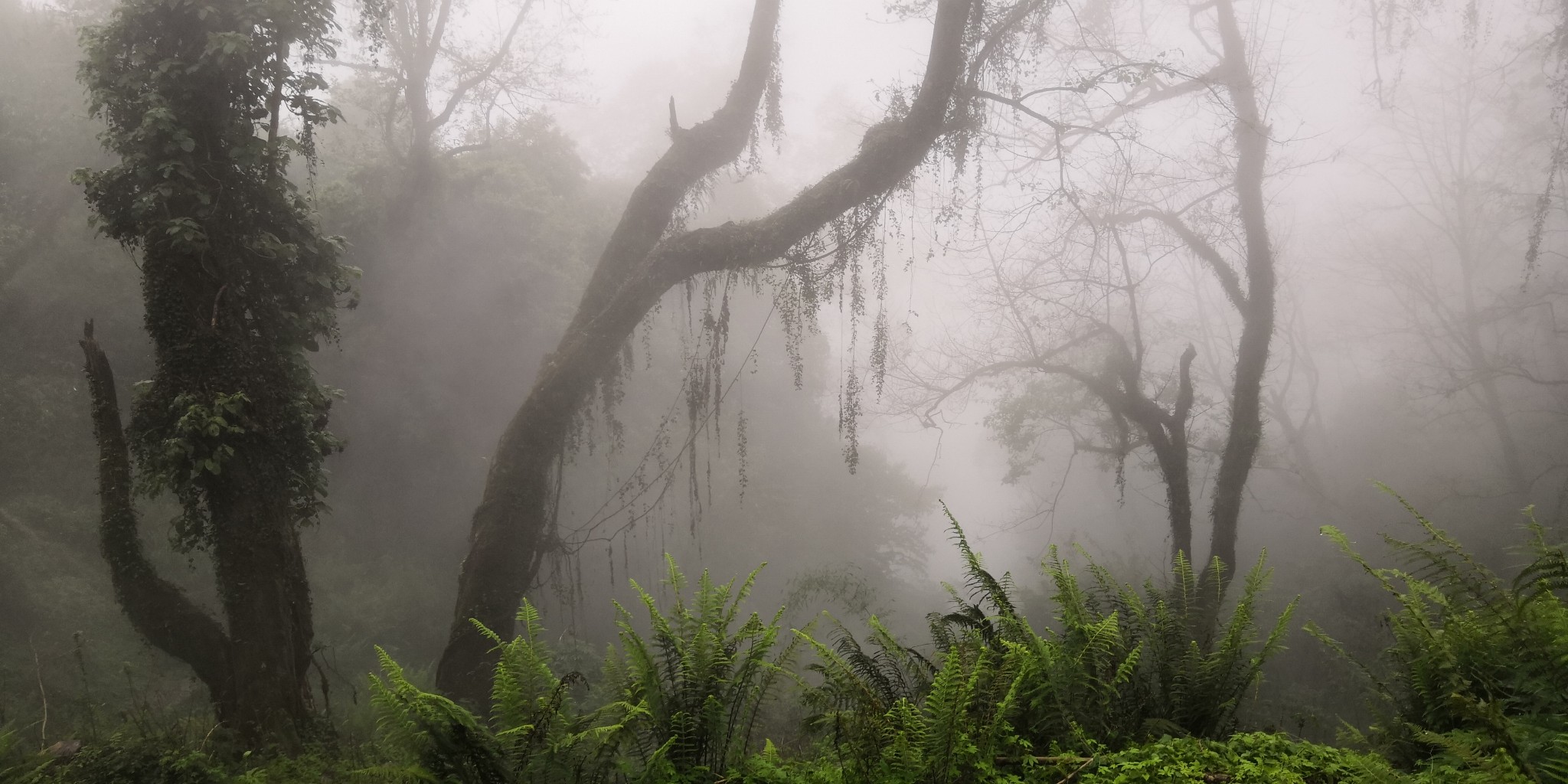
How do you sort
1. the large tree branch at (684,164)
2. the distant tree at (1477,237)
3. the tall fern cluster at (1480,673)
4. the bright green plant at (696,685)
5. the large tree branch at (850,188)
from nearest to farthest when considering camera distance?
the tall fern cluster at (1480,673)
the bright green plant at (696,685)
the large tree branch at (850,188)
the large tree branch at (684,164)
the distant tree at (1477,237)

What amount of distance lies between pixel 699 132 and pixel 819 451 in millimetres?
14353

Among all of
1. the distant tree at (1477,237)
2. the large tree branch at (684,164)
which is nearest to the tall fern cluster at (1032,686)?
the large tree branch at (684,164)

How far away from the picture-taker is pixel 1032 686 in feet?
8.80

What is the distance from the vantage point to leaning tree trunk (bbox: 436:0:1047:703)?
6461mm

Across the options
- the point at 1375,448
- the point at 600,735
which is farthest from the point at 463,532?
the point at 1375,448

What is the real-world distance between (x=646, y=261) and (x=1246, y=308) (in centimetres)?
906

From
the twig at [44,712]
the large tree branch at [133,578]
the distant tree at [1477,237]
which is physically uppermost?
the distant tree at [1477,237]

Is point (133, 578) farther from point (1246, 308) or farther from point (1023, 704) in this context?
point (1246, 308)

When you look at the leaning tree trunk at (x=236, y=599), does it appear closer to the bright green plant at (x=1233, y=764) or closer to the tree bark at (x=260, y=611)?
the tree bark at (x=260, y=611)

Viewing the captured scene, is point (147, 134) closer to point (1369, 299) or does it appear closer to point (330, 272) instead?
point (330, 272)

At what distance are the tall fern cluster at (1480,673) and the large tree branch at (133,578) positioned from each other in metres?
7.25

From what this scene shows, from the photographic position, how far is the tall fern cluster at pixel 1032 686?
7.04 feet

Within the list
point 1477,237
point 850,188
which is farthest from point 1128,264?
point 1477,237

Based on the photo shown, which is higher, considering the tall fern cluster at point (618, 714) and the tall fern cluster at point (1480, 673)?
the tall fern cluster at point (1480, 673)
